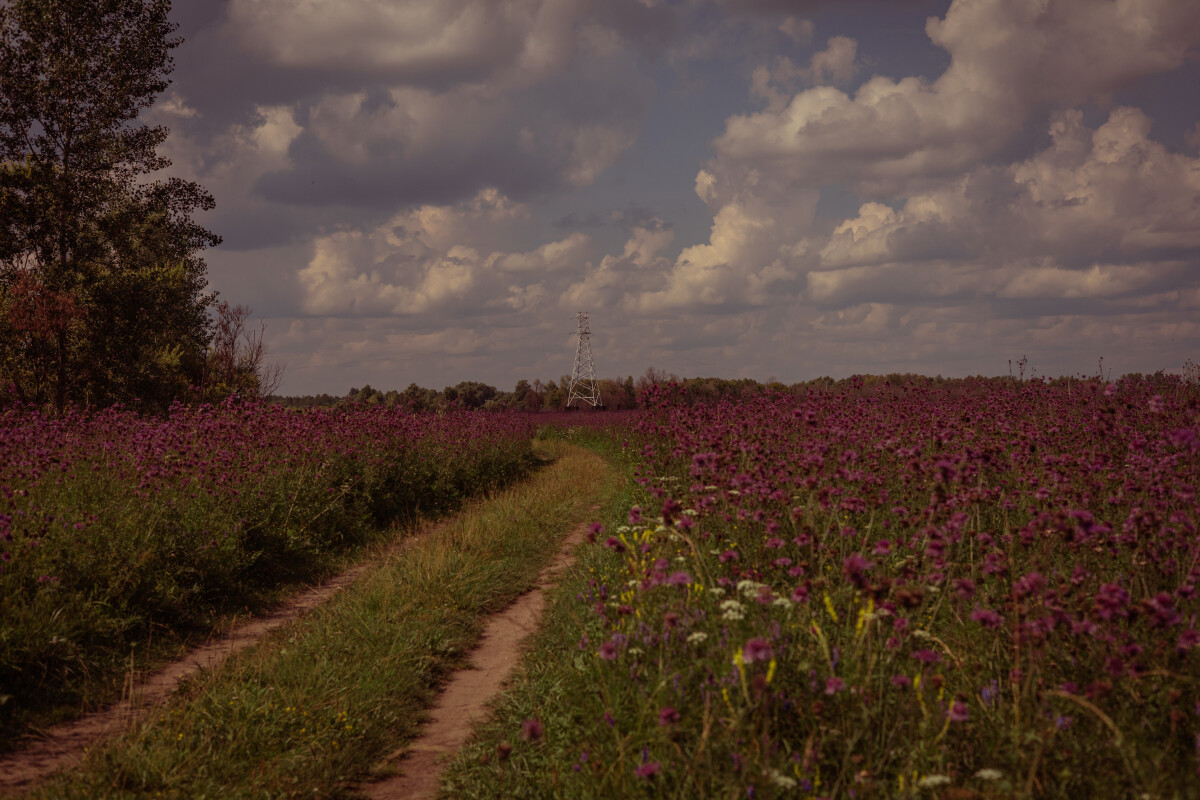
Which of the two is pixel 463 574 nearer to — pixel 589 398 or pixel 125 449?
pixel 125 449

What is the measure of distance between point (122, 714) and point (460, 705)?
2220 mm

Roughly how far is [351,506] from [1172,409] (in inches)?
435

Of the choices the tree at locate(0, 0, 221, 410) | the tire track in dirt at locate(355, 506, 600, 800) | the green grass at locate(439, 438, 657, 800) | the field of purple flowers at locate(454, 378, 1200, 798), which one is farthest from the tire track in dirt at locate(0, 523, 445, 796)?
the tree at locate(0, 0, 221, 410)

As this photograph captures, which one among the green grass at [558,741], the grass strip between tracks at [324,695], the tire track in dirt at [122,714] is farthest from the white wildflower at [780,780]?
the tire track in dirt at [122,714]

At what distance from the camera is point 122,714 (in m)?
4.80

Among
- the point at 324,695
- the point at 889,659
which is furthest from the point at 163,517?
the point at 889,659

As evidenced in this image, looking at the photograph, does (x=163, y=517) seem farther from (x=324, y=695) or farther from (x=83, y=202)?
(x=83, y=202)

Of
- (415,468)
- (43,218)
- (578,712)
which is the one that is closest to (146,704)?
(578,712)

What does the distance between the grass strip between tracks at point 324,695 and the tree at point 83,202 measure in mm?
13144

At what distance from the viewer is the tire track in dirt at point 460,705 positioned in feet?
13.8

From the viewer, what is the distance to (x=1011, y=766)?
9.71 ft

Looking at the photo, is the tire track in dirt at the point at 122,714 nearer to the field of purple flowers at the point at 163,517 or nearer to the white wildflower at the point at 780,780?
the field of purple flowers at the point at 163,517

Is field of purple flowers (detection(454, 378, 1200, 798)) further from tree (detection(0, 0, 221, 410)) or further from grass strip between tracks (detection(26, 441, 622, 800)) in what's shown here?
tree (detection(0, 0, 221, 410))

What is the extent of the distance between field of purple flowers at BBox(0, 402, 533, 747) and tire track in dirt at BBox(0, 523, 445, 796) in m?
0.26
